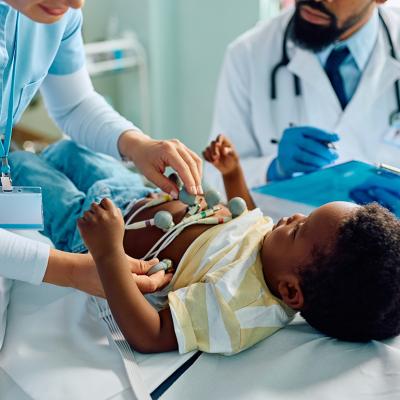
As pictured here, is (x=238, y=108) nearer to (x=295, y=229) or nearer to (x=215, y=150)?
(x=215, y=150)

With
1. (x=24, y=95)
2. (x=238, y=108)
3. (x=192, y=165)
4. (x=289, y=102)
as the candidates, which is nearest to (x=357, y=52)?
(x=289, y=102)

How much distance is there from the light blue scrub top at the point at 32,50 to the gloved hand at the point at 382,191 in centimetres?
71

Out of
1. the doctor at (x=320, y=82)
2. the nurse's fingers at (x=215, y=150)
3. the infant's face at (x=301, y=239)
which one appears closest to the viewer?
the infant's face at (x=301, y=239)

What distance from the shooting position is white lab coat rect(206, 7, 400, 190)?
1.77m

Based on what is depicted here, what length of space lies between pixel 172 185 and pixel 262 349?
38cm

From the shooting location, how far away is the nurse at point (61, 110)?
102 cm

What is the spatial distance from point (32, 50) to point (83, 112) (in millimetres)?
282

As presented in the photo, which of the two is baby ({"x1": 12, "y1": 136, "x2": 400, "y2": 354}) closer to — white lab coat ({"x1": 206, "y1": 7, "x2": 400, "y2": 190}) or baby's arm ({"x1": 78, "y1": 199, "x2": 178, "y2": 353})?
baby's arm ({"x1": 78, "y1": 199, "x2": 178, "y2": 353})

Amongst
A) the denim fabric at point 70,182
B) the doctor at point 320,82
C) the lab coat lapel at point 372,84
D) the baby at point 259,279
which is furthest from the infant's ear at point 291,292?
the lab coat lapel at point 372,84

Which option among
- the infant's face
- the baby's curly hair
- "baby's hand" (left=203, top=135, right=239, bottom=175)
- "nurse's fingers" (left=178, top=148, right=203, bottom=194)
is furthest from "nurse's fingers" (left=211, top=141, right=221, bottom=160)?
the baby's curly hair

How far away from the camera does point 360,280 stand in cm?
104

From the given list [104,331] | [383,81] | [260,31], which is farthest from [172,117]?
[104,331]

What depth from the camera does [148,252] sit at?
48.1 inches

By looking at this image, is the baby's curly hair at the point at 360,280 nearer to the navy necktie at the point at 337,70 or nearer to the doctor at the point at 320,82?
the doctor at the point at 320,82
